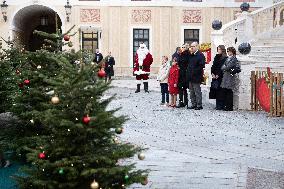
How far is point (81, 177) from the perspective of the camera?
431cm

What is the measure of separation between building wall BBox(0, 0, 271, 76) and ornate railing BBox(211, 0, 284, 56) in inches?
290

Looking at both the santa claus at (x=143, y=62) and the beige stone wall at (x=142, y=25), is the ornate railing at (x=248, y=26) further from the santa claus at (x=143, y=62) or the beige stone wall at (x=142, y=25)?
the beige stone wall at (x=142, y=25)

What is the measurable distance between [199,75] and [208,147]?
207 inches

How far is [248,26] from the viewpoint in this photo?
18.6m

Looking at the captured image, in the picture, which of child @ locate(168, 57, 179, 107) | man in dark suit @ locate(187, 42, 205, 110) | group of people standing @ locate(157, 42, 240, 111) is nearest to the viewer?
group of people standing @ locate(157, 42, 240, 111)

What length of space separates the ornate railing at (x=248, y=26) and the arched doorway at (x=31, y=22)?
13.8 m

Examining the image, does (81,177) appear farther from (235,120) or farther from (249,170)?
(235,120)

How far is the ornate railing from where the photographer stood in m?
17.3

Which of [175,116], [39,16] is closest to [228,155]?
[175,116]

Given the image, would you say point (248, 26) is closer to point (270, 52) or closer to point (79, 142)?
point (270, 52)

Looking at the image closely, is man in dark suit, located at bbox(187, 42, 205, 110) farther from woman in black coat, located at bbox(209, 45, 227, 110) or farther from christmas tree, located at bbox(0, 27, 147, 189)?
christmas tree, located at bbox(0, 27, 147, 189)

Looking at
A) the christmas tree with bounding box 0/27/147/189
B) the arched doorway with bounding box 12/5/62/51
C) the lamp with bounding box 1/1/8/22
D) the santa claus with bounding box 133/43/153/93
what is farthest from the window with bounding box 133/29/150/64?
the christmas tree with bounding box 0/27/147/189

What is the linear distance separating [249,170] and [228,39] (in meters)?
11.5

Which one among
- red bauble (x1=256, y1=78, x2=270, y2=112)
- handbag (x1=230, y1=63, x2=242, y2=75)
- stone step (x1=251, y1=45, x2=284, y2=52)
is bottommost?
red bauble (x1=256, y1=78, x2=270, y2=112)
